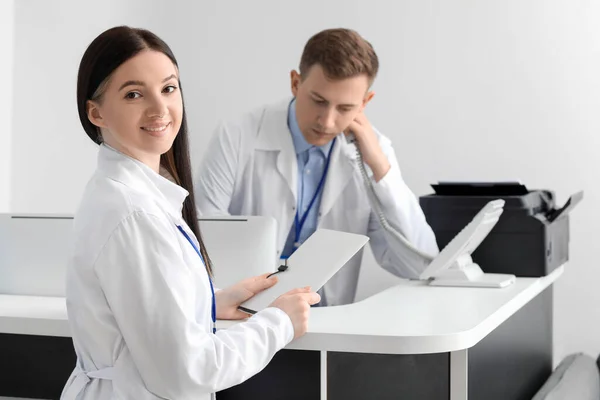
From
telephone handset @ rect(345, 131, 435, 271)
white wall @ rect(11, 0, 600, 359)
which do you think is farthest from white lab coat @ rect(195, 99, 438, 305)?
white wall @ rect(11, 0, 600, 359)

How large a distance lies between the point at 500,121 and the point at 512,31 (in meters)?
0.46

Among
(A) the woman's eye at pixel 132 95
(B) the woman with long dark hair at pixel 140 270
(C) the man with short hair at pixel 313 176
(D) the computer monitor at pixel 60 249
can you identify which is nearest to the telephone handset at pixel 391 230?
(C) the man with short hair at pixel 313 176

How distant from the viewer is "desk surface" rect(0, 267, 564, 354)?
5.37 feet

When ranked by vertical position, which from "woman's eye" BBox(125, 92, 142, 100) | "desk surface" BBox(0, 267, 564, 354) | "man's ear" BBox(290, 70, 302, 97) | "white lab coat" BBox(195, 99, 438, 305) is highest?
"man's ear" BBox(290, 70, 302, 97)

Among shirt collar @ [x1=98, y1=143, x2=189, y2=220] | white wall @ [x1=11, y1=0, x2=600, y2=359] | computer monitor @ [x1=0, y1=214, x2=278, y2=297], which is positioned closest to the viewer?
shirt collar @ [x1=98, y1=143, x2=189, y2=220]

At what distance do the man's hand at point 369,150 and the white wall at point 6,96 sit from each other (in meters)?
2.32

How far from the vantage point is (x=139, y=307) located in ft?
4.39

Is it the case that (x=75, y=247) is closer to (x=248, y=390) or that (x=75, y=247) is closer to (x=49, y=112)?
(x=248, y=390)

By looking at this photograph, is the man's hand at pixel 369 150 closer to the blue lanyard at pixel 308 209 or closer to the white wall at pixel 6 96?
the blue lanyard at pixel 308 209

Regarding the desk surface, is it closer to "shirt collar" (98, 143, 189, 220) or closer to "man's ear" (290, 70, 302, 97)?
"shirt collar" (98, 143, 189, 220)

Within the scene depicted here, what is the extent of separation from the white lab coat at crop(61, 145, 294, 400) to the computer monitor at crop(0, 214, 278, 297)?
60 cm

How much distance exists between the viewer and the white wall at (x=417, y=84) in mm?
3994

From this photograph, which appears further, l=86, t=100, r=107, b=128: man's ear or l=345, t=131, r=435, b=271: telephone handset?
l=345, t=131, r=435, b=271: telephone handset

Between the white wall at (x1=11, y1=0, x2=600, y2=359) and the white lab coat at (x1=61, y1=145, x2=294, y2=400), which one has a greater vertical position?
the white wall at (x1=11, y1=0, x2=600, y2=359)
